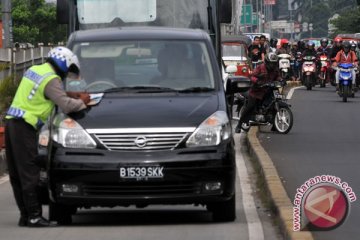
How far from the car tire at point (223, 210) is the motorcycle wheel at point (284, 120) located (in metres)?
11.2

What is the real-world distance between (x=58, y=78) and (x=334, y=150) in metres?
8.94

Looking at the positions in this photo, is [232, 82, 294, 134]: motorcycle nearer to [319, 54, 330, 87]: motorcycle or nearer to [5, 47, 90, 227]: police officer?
[5, 47, 90, 227]: police officer

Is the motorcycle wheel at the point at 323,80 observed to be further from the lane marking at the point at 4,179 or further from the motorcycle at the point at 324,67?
the lane marking at the point at 4,179

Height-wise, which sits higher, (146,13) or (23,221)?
(146,13)

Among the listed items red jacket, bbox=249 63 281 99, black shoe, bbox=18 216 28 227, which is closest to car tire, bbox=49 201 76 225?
black shoe, bbox=18 216 28 227

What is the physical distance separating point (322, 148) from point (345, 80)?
13.6 m

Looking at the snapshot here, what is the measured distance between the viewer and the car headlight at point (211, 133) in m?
11.1

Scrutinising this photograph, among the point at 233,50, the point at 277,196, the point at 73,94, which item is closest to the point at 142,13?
the point at 277,196

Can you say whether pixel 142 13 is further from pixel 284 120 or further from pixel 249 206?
pixel 249 206

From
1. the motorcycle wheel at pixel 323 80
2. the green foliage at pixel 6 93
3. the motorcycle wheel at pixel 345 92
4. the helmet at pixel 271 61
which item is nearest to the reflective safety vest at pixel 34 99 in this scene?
the green foliage at pixel 6 93

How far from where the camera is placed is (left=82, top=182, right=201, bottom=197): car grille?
1103 cm

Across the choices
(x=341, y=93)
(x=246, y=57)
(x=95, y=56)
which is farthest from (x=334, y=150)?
(x=246, y=57)

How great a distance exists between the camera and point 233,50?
38.9 meters

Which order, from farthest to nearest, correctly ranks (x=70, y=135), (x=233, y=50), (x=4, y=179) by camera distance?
(x=233, y=50), (x=4, y=179), (x=70, y=135)
